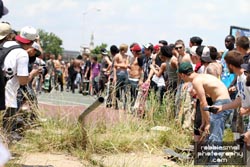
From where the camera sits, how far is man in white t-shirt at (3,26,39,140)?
240 inches

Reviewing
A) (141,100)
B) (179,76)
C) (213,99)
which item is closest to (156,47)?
(141,100)

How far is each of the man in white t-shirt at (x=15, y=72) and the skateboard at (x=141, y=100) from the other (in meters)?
2.66

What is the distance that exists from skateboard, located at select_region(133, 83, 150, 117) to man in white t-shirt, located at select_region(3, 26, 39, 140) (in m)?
2.66

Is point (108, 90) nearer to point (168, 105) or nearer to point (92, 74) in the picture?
point (168, 105)

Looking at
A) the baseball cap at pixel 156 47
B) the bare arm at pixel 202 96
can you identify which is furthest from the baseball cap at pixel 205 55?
the baseball cap at pixel 156 47

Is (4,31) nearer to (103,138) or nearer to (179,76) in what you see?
(103,138)

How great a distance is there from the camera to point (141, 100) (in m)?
9.48

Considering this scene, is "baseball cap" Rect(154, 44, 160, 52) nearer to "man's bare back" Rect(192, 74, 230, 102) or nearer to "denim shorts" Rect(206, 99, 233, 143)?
"man's bare back" Rect(192, 74, 230, 102)

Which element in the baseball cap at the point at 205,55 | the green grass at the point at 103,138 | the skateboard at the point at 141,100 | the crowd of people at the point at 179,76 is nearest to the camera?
the crowd of people at the point at 179,76

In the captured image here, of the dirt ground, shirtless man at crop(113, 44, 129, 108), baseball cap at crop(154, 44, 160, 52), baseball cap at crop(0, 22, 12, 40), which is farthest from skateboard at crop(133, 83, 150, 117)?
baseball cap at crop(0, 22, 12, 40)

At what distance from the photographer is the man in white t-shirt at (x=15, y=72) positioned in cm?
609

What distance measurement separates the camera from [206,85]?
251 inches

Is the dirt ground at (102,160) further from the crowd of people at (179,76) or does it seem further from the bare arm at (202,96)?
the bare arm at (202,96)

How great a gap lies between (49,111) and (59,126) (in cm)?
54
